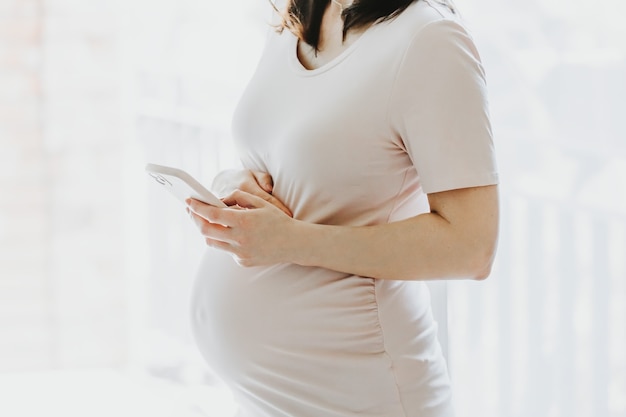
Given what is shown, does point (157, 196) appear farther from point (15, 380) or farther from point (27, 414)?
point (27, 414)

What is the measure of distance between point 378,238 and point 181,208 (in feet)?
5.59

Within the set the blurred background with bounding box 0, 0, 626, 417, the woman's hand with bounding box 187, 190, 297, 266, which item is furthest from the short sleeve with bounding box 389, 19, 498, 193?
the blurred background with bounding box 0, 0, 626, 417

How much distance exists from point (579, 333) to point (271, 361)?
65cm

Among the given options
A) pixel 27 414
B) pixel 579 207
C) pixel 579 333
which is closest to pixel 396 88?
pixel 579 207

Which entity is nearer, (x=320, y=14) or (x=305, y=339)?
(x=305, y=339)

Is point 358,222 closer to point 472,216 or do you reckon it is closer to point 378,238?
point 378,238

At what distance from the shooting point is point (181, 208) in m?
2.81

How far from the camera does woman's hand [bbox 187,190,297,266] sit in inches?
46.9

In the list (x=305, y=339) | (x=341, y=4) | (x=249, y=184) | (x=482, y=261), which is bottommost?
(x=305, y=339)

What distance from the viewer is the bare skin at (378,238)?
1.16m

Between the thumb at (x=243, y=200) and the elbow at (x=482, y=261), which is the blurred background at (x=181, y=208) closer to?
the elbow at (x=482, y=261)

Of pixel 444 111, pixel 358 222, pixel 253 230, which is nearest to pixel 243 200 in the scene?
pixel 253 230

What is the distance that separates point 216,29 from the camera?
256 cm

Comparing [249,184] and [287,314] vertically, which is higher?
[249,184]
